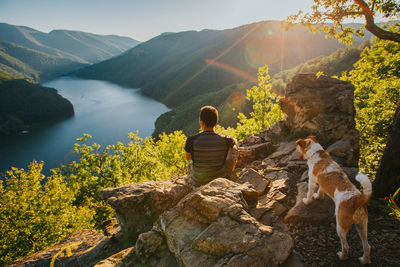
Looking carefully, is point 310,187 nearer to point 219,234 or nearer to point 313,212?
point 313,212

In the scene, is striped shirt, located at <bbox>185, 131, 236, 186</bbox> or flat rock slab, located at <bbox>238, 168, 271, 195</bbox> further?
flat rock slab, located at <bbox>238, 168, 271, 195</bbox>

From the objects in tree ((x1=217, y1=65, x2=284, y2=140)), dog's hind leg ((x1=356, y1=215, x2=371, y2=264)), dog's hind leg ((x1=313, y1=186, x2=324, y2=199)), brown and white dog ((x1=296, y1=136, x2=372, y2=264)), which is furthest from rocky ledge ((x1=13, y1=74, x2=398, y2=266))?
tree ((x1=217, y1=65, x2=284, y2=140))

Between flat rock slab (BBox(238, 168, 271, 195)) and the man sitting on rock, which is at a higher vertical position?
the man sitting on rock

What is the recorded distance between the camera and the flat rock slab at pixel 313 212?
15.3ft

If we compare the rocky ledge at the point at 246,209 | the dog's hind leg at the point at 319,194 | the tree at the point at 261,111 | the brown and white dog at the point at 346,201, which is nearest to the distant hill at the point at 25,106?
the tree at the point at 261,111

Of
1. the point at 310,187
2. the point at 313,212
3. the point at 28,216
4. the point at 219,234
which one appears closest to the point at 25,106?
the point at 28,216

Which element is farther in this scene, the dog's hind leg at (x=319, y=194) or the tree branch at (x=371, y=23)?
the tree branch at (x=371, y=23)

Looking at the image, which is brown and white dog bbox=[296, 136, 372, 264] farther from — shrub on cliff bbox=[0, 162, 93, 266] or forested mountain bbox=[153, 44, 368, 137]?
forested mountain bbox=[153, 44, 368, 137]

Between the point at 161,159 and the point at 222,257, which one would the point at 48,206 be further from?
the point at 222,257

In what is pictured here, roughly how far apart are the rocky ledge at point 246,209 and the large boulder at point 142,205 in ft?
0.10

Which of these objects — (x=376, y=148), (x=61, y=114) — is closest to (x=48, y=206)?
(x=376, y=148)

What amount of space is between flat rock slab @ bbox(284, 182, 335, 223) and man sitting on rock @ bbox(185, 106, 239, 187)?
1.99m

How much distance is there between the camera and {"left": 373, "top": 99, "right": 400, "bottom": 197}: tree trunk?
5121 mm

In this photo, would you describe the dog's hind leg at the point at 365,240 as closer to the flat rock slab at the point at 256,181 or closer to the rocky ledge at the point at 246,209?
the rocky ledge at the point at 246,209
